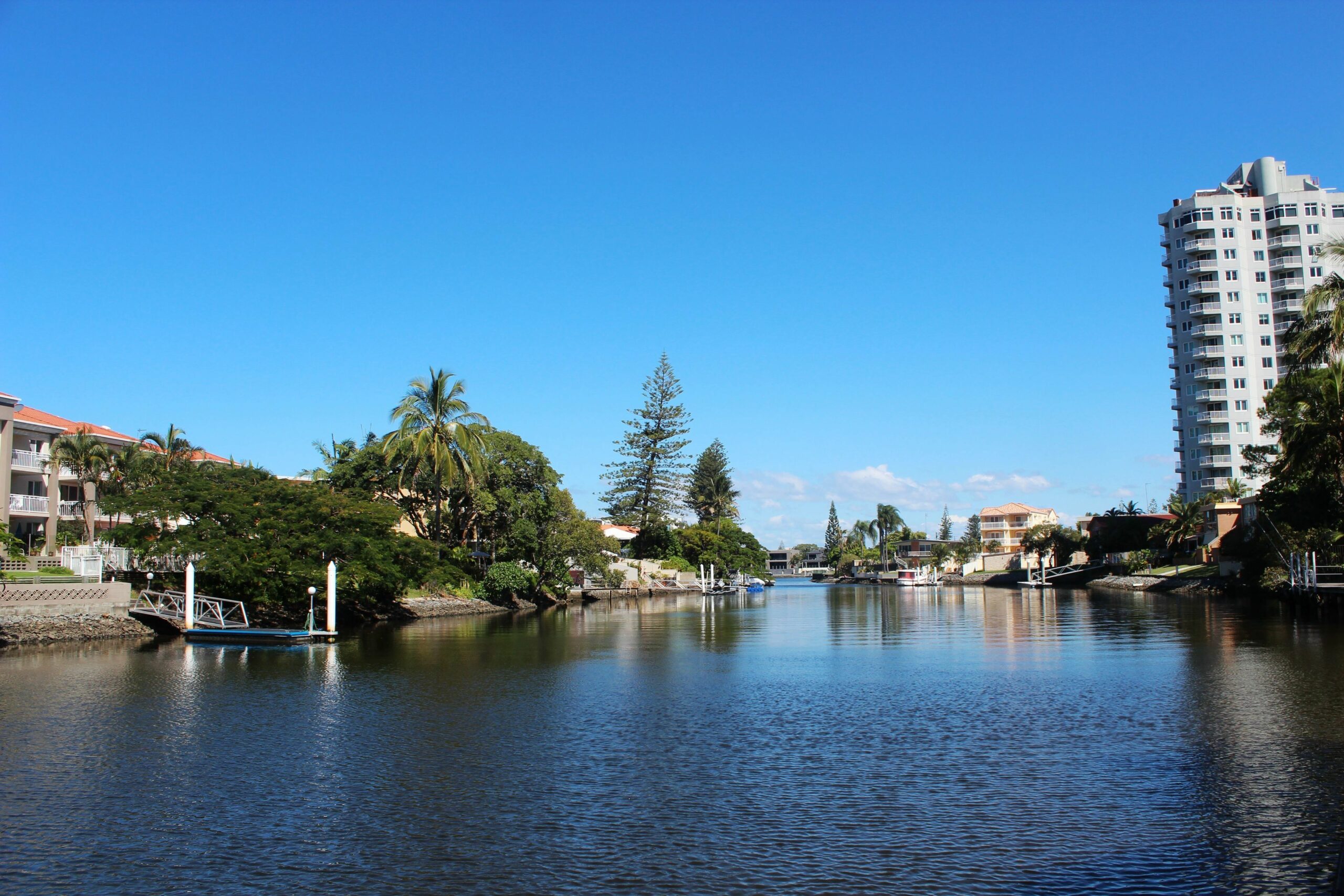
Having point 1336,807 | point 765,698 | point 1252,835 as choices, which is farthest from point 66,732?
point 1336,807

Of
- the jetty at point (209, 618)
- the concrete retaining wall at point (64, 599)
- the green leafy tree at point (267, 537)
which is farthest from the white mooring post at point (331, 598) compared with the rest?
the concrete retaining wall at point (64, 599)

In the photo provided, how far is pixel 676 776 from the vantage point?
1395cm

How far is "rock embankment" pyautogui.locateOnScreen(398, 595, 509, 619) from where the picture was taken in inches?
2003

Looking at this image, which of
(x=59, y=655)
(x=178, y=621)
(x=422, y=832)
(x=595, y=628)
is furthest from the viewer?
(x=595, y=628)

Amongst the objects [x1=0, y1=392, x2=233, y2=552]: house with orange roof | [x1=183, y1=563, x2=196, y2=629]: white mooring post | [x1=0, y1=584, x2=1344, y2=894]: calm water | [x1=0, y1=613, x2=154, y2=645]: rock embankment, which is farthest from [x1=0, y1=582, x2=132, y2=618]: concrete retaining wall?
[x1=0, y1=392, x2=233, y2=552]: house with orange roof

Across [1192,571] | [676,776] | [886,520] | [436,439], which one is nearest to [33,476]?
[436,439]

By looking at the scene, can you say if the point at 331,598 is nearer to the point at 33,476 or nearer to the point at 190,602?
the point at 190,602

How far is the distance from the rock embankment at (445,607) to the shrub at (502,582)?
2.51 feet

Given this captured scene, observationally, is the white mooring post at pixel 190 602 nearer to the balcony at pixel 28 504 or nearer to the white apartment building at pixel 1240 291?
the balcony at pixel 28 504

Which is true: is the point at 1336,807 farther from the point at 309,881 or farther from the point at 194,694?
the point at 194,694

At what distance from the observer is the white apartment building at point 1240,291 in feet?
303

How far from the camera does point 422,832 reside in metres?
11.5

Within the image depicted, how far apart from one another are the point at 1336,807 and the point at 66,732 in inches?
718

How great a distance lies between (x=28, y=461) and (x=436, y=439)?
1968cm
